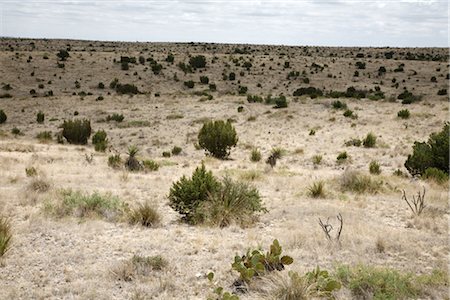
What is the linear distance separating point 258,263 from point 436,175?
10.1 meters

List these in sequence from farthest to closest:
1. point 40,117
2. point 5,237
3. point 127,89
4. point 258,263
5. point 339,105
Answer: point 127,89 < point 339,105 < point 40,117 < point 5,237 < point 258,263

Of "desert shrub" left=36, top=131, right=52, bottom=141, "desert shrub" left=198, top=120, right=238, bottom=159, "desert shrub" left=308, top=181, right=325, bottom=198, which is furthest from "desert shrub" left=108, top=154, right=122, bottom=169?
"desert shrub" left=36, top=131, right=52, bottom=141

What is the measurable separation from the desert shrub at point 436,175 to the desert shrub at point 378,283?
861 cm

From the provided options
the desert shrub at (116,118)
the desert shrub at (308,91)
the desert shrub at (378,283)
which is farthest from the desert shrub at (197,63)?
the desert shrub at (378,283)

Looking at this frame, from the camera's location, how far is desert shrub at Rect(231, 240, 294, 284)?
6.36 metres

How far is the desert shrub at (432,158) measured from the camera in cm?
1550

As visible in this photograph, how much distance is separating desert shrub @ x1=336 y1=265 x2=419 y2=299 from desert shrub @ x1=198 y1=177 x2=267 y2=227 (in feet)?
10.0

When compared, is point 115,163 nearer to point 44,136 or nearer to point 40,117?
Answer: point 44,136

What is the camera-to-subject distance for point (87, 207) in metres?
9.57

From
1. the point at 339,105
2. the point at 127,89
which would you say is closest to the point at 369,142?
the point at 339,105

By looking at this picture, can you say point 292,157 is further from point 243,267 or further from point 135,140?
point 243,267

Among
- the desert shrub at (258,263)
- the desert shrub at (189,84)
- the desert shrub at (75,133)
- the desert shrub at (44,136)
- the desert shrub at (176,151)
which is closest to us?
the desert shrub at (258,263)

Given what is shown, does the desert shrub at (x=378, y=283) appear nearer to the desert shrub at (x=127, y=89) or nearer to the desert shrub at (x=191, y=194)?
A: the desert shrub at (x=191, y=194)

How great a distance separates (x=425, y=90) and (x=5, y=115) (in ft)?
127
